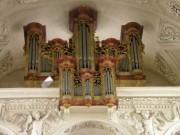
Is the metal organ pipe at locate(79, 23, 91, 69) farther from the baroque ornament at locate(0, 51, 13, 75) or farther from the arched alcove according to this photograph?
the baroque ornament at locate(0, 51, 13, 75)

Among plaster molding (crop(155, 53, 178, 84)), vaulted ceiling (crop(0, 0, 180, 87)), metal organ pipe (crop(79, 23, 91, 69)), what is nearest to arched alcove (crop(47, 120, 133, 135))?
metal organ pipe (crop(79, 23, 91, 69))

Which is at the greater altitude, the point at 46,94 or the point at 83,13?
the point at 83,13

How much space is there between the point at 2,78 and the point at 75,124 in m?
2.59

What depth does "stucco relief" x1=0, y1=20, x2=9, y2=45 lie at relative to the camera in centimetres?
1098

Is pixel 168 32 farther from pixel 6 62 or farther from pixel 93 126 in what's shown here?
pixel 6 62

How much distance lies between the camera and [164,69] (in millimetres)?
11594

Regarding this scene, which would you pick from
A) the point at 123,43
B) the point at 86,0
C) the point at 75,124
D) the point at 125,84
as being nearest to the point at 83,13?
the point at 86,0

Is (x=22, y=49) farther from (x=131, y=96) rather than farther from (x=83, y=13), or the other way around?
(x=131, y=96)

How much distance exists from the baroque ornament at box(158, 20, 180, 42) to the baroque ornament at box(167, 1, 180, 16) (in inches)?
13.6

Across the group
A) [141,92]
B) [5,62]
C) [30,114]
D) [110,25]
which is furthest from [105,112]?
[5,62]

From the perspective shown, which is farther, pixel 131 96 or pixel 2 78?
pixel 2 78

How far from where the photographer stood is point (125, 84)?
10.5 metres

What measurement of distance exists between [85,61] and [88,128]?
55.6 inches

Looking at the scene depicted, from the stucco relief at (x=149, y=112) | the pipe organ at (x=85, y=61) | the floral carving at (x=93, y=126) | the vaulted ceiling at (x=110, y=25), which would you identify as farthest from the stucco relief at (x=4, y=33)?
the stucco relief at (x=149, y=112)
